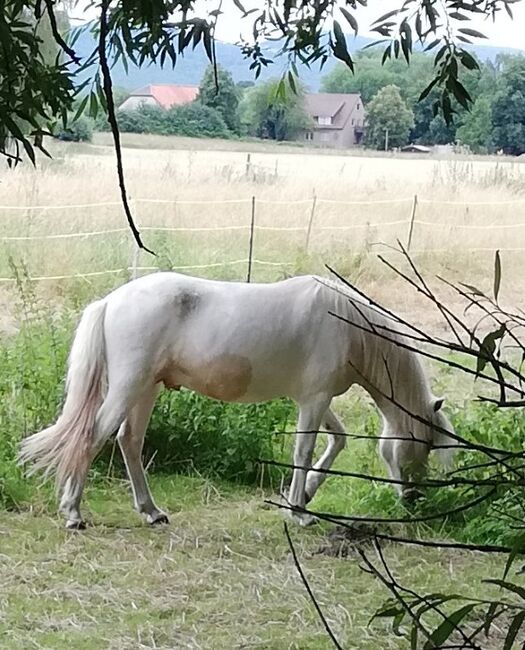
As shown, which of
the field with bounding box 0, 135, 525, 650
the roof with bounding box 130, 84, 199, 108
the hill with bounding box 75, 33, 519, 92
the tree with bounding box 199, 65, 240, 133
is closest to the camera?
the hill with bounding box 75, 33, 519, 92

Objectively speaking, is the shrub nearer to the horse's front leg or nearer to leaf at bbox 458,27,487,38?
the horse's front leg

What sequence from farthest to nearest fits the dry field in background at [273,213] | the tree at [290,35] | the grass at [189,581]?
the dry field in background at [273,213], the grass at [189,581], the tree at [290,35]

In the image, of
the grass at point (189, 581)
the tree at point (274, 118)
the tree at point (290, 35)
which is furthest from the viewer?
the tree at point (274, 118)

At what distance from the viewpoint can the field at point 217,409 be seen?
2475 millimetres

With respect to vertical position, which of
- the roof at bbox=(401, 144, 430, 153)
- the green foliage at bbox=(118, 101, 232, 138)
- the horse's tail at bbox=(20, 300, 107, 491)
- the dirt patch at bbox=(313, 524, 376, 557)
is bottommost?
the dirt patch at bbox=(313, 524, 376, 557)

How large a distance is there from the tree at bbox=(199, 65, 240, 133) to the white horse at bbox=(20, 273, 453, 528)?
1.98ft

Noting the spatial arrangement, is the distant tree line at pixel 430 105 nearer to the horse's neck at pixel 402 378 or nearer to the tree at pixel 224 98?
the tree at pixel 224 98

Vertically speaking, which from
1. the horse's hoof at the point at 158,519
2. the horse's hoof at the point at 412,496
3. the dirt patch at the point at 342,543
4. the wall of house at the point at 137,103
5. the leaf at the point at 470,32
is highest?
the leaf at the point at 470,32

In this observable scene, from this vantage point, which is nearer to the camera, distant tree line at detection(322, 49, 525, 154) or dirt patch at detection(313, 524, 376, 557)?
dirt patch at detection(313, 524, 376, 557)

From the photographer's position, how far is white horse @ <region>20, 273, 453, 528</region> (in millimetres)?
2947

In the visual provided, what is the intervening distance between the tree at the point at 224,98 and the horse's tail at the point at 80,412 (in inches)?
29.8

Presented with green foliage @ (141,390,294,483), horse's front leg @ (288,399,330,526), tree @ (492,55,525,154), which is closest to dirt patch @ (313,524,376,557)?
horse's front leg @ (288,399,330,526)

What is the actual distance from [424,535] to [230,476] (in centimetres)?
74

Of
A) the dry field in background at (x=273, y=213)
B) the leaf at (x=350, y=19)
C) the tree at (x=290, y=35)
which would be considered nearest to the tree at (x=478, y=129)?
the dry field in background at (x=273, y=213)
